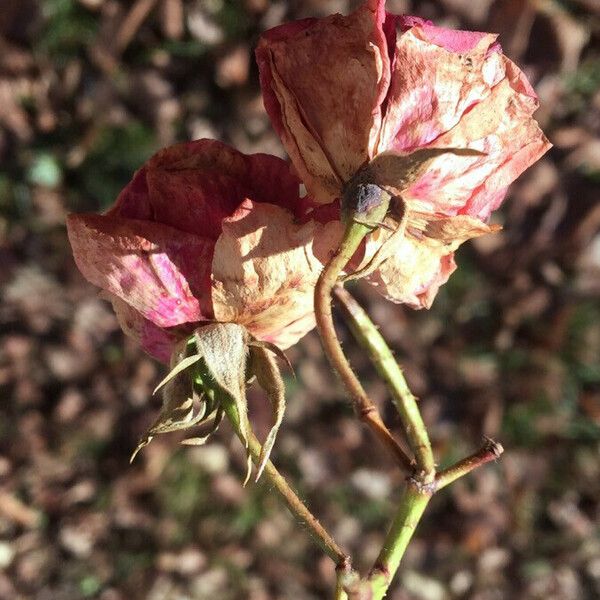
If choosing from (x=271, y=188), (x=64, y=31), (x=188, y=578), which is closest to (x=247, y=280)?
(x=271, y=188)

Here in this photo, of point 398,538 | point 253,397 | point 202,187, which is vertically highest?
point 202,187

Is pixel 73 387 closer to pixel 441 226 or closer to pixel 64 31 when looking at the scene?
pixel 64 31

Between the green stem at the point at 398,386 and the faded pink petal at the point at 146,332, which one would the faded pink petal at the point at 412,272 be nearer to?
the green stem at the point at 398,386

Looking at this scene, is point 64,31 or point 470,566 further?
point 470,566

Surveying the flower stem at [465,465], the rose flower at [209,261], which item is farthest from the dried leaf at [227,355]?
the flower stem at [465,465]

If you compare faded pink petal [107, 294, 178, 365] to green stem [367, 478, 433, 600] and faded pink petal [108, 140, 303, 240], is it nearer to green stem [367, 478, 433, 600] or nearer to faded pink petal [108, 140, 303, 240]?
faded pink petal [108, 140, 303, 240]

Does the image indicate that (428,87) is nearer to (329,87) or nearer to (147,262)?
(329,87)

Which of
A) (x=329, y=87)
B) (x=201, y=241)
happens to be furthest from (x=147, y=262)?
(x=329, y=87)
